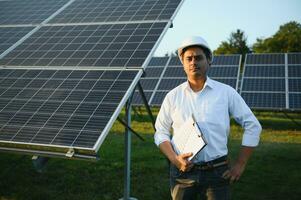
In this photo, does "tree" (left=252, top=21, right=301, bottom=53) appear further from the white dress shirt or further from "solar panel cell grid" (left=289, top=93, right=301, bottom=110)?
the white dress shirt

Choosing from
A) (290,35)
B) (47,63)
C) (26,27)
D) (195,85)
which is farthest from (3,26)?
(290,35)

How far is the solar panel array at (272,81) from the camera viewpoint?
13.9 meters

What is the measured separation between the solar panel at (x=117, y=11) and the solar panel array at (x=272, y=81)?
24.4ft

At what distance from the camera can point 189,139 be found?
127 inches

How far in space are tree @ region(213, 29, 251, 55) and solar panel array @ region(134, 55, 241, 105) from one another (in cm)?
5097

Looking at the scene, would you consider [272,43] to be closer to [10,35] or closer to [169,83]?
[169,83]

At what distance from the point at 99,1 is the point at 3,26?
2639 millimetres

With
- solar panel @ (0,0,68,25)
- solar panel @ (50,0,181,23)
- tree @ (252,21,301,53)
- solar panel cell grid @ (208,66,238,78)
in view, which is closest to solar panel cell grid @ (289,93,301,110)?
solar panel cell grid @ (208,66,238,78)

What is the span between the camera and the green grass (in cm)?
671

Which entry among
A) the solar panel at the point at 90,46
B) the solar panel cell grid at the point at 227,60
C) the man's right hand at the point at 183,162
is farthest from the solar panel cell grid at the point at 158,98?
the man's right hand at the point at 183,162

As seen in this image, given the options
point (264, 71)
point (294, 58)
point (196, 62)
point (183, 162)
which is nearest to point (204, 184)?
point (183, 162)

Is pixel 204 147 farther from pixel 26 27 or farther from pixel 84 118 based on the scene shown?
pixel 26 27

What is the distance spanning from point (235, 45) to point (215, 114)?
230 ft

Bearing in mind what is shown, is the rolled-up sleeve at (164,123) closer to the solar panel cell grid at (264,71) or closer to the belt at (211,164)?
the belt at (211,164)
